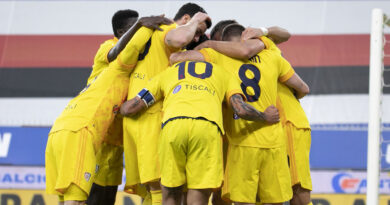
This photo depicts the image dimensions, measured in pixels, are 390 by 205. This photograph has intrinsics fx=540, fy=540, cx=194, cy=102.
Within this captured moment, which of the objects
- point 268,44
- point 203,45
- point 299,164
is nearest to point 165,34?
point 203,45

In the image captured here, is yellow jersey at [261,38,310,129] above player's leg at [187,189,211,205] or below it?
above

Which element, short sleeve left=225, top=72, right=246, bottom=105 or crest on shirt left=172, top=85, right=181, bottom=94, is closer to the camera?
crest on shirt left=172, top=85, right=181, bottom=94

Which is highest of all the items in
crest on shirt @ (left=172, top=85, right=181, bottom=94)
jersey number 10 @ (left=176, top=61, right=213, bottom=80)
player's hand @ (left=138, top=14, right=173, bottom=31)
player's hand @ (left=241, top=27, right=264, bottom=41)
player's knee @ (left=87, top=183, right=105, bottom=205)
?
player's hand @ (left=138, top=14, right=173, bottom=31)

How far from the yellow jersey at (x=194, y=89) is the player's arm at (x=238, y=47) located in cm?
26

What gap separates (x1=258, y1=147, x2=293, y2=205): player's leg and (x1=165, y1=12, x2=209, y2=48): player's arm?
3.53 ft

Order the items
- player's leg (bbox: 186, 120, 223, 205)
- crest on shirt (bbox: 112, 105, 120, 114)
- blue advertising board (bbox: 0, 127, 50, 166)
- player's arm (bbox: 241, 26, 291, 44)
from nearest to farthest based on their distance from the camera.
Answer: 1. player's leg (bbox: 186, 120, 223, 205)
2. crest on shirt (bbox: 112, 105, 120, 114)
3. player's arm (bbox: 241, 26, 291, 44)
4. blue advertising board (bbox: 0, 127, 50, 166)

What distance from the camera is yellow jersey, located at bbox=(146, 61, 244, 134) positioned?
3.92 m

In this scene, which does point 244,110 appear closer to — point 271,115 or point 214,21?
point 271,115

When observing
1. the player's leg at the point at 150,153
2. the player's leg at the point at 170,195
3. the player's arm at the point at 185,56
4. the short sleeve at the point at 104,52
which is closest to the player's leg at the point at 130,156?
the player's leg at the point at 150,153

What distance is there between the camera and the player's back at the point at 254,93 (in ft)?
14.2

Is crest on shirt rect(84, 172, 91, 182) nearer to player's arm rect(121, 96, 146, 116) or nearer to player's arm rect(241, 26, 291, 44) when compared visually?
player's arm rect(121, 96, 146, 116)

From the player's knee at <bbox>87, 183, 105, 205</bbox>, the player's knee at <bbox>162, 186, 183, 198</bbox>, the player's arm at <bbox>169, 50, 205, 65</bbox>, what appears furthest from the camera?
the player's knee at <bbox>87, 183, 105, 205</bbox>

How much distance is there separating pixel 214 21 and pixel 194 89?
12.3 feet

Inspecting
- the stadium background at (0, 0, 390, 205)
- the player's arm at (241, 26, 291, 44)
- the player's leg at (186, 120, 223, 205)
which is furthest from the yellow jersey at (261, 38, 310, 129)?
the stadium background at (0, 0, 390, 205)
